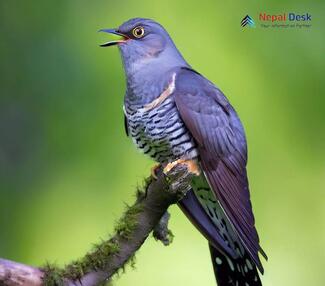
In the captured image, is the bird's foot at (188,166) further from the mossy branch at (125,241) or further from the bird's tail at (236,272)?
the bird's tail at (236,272)

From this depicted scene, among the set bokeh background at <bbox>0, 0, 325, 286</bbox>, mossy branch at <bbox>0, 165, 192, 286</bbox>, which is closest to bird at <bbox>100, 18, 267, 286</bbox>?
→ mossy branch at <bbox>0, 165, 192, 286</bbox>

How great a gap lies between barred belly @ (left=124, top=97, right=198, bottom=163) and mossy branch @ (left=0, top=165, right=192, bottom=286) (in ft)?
0.97

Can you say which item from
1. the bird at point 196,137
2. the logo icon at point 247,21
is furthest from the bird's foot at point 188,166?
the logo icon at point 247,21

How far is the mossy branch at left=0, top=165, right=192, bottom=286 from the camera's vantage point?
2869 mm

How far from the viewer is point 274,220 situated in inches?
183

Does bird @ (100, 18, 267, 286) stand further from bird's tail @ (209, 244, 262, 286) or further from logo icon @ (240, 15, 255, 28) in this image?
logo icon @ (240, 15, 255, 28)

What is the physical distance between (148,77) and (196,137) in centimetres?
37

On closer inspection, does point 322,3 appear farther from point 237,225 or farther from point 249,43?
point 237,225

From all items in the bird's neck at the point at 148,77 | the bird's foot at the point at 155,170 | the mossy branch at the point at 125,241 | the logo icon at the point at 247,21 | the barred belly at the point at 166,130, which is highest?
the logo icon at the point at 247,21

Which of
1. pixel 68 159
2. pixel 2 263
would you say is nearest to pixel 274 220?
pixel 68 159

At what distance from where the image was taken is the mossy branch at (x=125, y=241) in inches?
113

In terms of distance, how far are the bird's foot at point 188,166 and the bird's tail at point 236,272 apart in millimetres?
455

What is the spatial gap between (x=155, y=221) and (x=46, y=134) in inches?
77.6

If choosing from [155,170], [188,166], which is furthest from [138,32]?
Result: [188,166]
